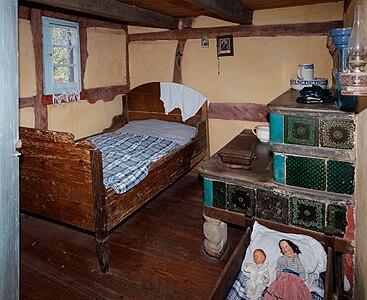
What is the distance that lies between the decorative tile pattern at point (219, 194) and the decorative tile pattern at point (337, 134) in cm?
77

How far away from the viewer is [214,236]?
2.54 metres

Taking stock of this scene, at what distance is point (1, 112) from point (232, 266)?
1521 millimetres

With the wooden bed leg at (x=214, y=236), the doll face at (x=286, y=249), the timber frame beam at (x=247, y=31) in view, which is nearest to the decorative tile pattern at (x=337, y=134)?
the doll face at (x=286, y=249)

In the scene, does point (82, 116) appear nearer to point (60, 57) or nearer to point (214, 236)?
point (60, 57)

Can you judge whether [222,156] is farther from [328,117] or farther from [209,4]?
[209,4]

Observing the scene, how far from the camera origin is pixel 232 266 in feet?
6.04

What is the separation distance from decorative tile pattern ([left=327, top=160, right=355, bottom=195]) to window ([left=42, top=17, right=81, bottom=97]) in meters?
2.94

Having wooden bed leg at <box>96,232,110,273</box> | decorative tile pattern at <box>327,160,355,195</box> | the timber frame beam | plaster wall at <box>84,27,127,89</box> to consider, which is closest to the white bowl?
the timber frame beam

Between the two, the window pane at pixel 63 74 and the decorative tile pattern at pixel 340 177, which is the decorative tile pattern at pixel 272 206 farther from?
the window pane at pixel 63 74

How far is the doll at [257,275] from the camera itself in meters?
1.77

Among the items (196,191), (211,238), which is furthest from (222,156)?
(196,191)

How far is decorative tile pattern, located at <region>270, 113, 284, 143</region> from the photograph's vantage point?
80.0 inches

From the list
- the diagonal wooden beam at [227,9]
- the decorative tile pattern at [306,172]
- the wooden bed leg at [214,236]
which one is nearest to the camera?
the decorative tile pattern at [306,172]

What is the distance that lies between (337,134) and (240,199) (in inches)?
30.9
